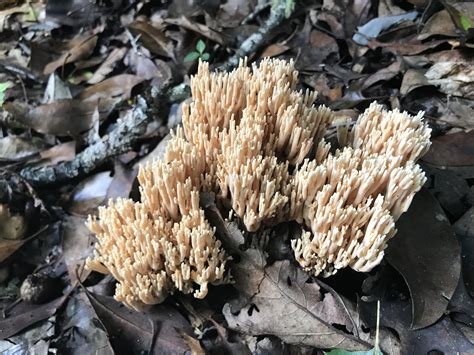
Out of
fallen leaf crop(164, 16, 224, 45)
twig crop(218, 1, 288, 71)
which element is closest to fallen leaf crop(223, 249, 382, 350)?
twig crop(218, 1, 288, 71)

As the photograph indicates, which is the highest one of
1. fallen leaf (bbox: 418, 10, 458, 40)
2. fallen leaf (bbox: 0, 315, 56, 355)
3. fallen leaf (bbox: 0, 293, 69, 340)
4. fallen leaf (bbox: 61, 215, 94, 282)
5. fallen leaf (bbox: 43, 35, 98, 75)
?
fallen leaf (bbox: 418, 10, 458, 40)

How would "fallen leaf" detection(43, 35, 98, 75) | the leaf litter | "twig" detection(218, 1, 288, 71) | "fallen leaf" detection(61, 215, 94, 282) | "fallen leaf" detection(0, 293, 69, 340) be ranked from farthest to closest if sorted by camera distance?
1. "fallen leaf" detection(43, 35, 98, 75)
2. "twig" detection(218, 1, 288, 71)
3. "fallen leaf" detection(61, 215, 94, 282)
4. "fallen leaf" detection(0, 293, 69, 340)
5. the leaf litter

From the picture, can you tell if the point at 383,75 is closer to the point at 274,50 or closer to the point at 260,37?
the point at 274,50

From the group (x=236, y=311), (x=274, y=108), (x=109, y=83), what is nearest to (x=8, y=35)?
(x=109, y=83)

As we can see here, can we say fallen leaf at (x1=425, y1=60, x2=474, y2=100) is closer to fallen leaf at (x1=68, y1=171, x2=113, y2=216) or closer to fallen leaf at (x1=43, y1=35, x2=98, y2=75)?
fallen leaf at (x1=68, y1=171, x2=113, y2=216)

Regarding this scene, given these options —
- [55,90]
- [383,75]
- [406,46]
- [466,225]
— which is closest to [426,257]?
[466,225]

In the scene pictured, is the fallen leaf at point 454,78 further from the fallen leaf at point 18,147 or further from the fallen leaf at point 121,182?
the fallen leaf at point 18,147
